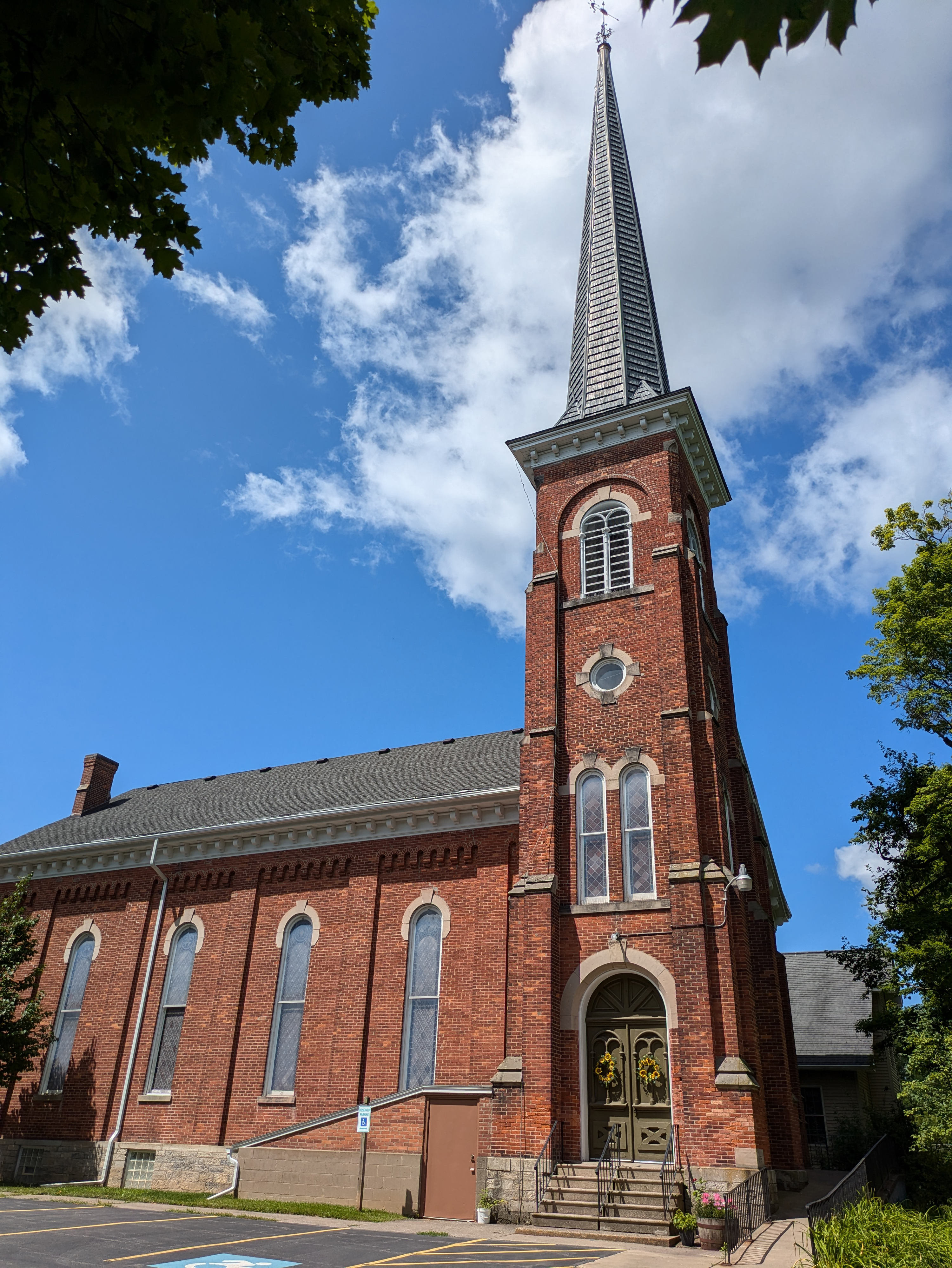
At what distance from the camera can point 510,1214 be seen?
582 inches

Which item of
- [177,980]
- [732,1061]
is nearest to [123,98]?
[732,1061]

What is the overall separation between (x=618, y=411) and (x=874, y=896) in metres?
13.2

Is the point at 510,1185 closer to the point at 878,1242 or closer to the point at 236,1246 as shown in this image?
the point at 236,1246

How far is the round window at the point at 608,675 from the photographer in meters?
19.0

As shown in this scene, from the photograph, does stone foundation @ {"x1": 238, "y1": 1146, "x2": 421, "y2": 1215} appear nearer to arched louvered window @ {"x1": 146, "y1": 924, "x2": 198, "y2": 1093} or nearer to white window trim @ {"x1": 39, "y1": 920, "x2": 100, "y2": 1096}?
arched louvered window @ {"x1": 146, "y1": 924, "x2": 198, "y2": 1093}

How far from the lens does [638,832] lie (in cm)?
1733

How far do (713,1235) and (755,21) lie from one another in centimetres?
1371

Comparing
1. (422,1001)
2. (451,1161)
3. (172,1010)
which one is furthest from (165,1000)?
(451,1161)

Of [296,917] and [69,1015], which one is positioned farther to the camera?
[69,1015]

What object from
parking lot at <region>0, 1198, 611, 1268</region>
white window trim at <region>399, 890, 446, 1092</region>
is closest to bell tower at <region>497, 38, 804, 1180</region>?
white window trim at <region>399, 890, 446, 1092</region>

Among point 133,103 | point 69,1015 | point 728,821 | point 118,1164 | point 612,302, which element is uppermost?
point 612,302

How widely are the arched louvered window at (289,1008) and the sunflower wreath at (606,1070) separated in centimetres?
743

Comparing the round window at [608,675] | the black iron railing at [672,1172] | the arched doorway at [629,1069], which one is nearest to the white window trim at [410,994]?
the arched doorway at [629,1069]

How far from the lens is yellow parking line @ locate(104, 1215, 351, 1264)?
34.8ft
